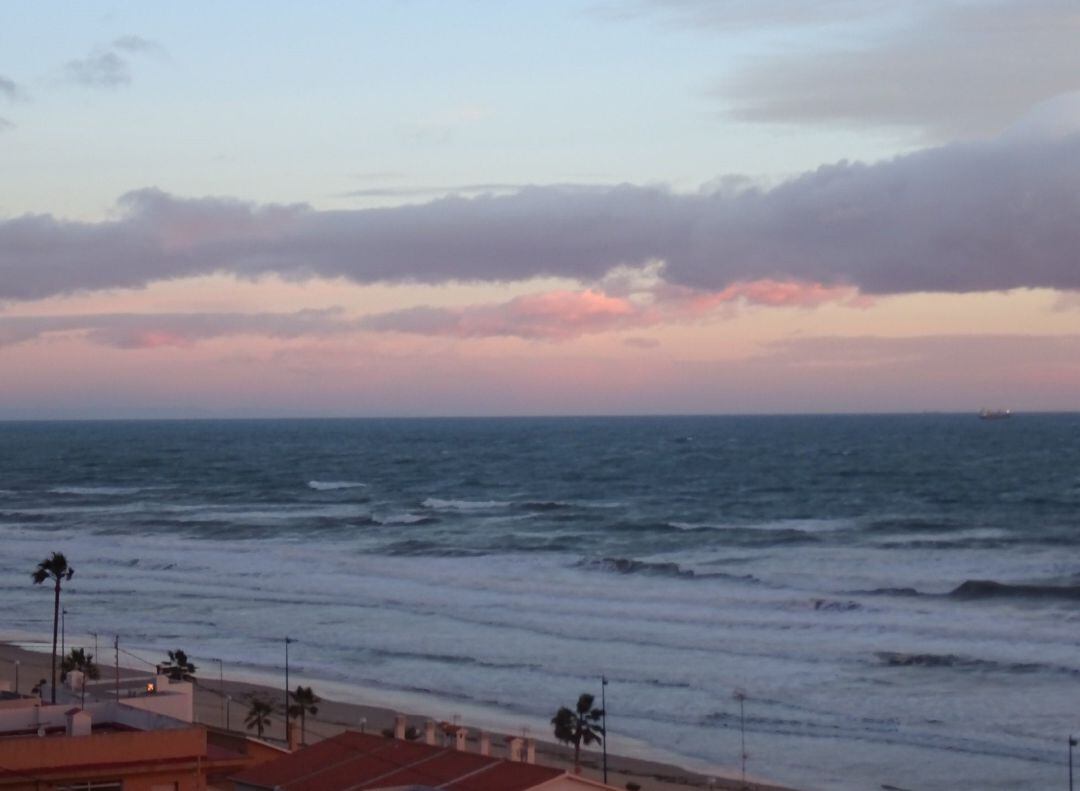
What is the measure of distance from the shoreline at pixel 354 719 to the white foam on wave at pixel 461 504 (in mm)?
54854

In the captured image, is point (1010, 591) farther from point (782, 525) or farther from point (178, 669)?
point (178, 669)

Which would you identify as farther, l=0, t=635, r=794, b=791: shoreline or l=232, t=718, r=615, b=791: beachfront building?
l=0, t=635, r=794, b=791: shoreline

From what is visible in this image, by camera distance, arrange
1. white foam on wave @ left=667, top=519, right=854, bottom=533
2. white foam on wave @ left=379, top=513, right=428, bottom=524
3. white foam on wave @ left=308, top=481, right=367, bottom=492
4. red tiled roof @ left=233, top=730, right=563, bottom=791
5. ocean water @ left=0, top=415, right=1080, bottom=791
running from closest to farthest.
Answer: red tiled roof @ left=233, top=730, right=563, bottom=791
ocean water @ left=0, top=415, right=1080, bottom=791
white foam on wave @ left=667, top=519, right=854, bottom=533
white foam on wave @ left=379, top=513, right=428, bottom=524
white foam on wave @ left=308, top=481, right=367, bottom=492

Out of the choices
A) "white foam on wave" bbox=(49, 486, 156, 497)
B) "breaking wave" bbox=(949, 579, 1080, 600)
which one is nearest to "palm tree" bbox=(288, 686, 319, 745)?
"breaking wave" bbox=(949, 579, 1080, 600)

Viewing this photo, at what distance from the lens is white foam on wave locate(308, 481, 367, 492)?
127 metres

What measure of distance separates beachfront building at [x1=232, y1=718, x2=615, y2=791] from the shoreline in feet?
26.7

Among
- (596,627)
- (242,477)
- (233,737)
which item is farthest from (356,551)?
(242,477)

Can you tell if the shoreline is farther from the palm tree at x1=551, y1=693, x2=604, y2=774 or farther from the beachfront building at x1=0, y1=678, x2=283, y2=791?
the beachfront building at x1=0, y1=678, x2=283, y2=791

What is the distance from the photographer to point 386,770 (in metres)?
19.8

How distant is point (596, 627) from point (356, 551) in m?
28.1

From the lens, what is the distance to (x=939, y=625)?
2042 inches

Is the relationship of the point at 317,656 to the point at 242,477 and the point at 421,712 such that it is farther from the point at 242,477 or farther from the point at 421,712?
the point at 242,477

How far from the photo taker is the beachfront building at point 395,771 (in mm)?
18344

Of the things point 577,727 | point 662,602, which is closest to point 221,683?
point 577,727
